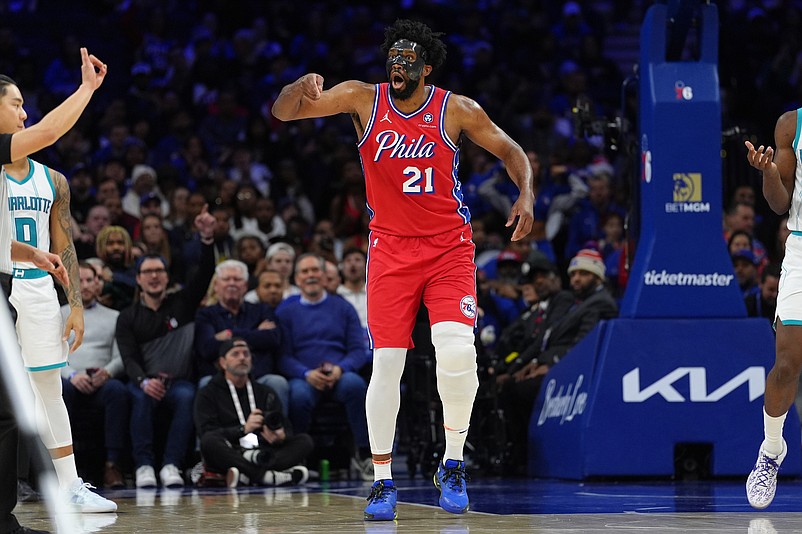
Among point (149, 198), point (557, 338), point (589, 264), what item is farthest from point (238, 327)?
point (589, 264)

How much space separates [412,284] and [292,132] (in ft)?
32.0

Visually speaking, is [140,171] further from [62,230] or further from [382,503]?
[382,503]

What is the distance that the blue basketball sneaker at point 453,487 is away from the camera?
638cm

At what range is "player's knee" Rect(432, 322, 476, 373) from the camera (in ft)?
20.9

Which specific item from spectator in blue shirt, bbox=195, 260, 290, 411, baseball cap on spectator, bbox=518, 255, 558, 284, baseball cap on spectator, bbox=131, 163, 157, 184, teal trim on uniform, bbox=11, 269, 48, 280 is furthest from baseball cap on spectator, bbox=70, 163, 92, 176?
teal trim on uniform, bbox=11, 269, 48, 280

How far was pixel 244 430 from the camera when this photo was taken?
396 inches

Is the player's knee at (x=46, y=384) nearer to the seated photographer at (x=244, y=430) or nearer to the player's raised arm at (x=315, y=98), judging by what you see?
the player's raised arm at (x=315, y=98)

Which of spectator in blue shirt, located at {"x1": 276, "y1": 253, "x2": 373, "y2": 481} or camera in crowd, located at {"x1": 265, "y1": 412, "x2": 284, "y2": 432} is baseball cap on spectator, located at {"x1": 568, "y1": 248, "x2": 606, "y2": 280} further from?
camera in crowd, located at {"x1": 265, "y1": 412, "x2": 284, "y2": 432}

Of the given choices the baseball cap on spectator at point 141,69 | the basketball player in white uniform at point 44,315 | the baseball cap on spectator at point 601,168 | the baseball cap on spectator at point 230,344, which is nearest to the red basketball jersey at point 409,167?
the basketball player in white uniform at point 44,315

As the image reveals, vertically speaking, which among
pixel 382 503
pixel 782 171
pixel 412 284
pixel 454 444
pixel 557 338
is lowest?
pixel 382 503

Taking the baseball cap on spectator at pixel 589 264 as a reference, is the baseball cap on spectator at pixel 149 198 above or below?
above

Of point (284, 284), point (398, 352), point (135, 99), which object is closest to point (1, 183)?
point (398, 352)

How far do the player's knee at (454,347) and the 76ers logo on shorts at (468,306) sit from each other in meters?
0.07

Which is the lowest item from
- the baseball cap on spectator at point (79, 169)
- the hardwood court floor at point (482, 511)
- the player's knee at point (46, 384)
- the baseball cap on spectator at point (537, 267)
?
the hardwood court floor at point (482, 511)
